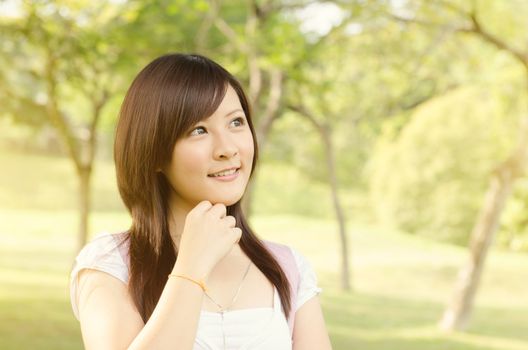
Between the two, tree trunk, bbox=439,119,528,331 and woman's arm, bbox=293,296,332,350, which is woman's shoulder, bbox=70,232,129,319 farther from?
tree trunk, bbox=439,119,528,331

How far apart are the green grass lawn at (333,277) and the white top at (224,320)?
719 centimetres

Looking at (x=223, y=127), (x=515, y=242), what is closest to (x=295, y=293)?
(x=223, y=127)

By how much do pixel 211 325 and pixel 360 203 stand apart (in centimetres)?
2596

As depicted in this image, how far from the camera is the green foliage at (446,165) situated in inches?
813

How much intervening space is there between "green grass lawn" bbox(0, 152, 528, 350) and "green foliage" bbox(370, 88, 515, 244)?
110 centimetres

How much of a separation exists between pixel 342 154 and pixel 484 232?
1868 centimetres

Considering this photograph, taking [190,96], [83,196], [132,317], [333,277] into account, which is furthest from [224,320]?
[333,277]

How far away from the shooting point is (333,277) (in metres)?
16.6

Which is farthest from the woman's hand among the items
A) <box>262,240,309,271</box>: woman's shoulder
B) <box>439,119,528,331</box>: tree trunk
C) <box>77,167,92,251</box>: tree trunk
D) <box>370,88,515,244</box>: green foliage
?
<box>370,88,515,244</box>: green foliage

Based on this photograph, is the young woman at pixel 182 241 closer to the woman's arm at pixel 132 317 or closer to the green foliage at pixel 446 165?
the woman's arm at pixel 132 317

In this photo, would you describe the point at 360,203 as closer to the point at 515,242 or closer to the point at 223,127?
the point at 515,242

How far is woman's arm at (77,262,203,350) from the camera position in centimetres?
147

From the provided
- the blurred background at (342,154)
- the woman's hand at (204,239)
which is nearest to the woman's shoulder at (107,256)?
the woman's hand at (204,239)

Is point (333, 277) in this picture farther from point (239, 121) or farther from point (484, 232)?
point (239, 121)
